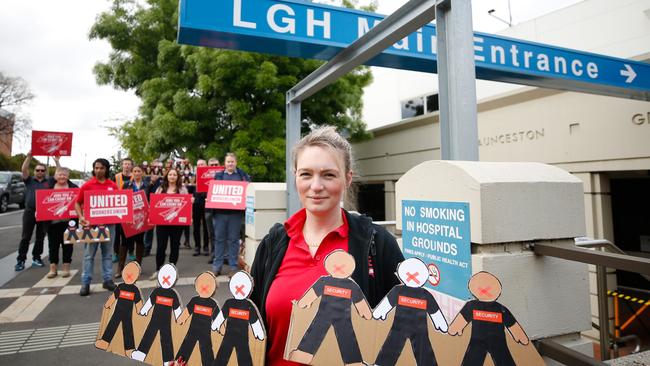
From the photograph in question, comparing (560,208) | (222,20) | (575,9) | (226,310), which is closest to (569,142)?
(575,9)

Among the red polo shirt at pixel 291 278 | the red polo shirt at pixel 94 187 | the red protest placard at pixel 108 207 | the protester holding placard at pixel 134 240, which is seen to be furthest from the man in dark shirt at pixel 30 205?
the red polo shirt at pixel 291 278

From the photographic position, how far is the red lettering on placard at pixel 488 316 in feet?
3.72

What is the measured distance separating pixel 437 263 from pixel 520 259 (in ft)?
1.34

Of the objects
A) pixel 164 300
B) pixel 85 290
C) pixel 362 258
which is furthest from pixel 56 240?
pixel 362 258

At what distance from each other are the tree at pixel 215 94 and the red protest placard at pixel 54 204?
390cm

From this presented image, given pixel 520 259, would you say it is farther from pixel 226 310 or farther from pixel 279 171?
pixel 279 171

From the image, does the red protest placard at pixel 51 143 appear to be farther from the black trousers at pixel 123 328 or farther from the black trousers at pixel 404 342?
the black trousers at pixel 404 342

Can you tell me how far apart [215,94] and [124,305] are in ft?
32.1

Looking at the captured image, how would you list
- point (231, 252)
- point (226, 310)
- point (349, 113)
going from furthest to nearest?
1. point (349, 113)
2. point (231, 252)
3. point (226, 310)

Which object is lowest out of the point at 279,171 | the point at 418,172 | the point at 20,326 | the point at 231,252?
the point at 20,326

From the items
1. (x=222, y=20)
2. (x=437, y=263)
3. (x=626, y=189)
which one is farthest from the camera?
(x=626, y=189)

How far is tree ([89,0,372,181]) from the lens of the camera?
9.90 meters

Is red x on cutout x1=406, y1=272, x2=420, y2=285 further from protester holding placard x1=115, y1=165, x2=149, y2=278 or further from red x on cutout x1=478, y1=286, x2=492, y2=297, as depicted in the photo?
protester holding placard x1=115, y1=165, x2=149, y2=278

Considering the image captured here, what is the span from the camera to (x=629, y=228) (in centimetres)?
988
